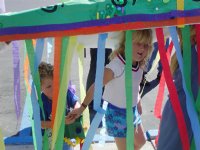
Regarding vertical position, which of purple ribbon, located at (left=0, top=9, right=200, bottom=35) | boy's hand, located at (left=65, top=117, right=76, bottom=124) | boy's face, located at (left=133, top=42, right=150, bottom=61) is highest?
purple ribbon, located at (left=0, top=9, right=200, bottom=35)

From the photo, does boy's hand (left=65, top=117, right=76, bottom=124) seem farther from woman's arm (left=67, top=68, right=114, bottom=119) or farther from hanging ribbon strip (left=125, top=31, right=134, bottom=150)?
hanging ribbon strip (left=125, top=31, right=134, bottom=150)

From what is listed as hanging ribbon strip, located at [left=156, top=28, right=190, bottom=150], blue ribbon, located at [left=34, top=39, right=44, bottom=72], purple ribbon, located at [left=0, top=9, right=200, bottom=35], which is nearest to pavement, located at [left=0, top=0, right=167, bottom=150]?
blue ribbon, located at [left=34, top=39, right=44, bottom=72]

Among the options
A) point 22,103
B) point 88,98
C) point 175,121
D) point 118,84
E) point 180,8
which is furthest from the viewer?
point 22,103

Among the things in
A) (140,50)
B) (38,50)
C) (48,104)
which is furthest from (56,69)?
(48,104)

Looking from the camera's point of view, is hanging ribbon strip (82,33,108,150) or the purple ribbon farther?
hanging ribbon strip (82,33,108,150)

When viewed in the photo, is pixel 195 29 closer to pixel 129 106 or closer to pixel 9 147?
pixel 129 106

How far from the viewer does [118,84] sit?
258 cm

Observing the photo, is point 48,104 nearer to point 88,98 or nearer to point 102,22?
point 88,98

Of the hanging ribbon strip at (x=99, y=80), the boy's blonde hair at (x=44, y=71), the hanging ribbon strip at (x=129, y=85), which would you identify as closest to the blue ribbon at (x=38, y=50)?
the hanging ribbon strip at (x=99, y=80)

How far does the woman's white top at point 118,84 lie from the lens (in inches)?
97.6

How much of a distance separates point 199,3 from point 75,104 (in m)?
1.33

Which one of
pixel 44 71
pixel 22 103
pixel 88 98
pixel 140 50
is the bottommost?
pixel 22 103

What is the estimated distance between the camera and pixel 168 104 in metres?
2.07

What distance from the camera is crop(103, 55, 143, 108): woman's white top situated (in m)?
2.48
